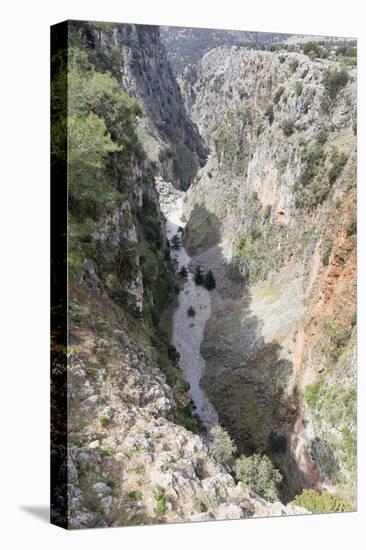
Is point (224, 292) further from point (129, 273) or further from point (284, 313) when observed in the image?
point (129, 273)

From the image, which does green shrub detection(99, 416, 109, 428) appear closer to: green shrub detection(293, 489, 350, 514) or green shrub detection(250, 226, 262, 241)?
green shrub detection(293, 489, 350, 514)

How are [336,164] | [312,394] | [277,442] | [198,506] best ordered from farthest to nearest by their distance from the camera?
[336,164] → [277,442] → [312,394] → [198,506]

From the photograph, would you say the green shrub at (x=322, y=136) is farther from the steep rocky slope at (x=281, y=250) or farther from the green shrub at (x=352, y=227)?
the green shrub at (x=352, y=227)

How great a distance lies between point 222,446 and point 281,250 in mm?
7474

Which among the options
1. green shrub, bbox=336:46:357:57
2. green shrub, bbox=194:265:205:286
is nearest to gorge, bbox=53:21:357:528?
green shrub, bbox=336:46:357:57

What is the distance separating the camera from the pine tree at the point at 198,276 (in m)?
21.6

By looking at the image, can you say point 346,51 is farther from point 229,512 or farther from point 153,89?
point 229,512

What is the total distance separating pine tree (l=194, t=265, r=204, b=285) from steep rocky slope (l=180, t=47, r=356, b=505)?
30 centimetres

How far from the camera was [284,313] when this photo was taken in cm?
2216

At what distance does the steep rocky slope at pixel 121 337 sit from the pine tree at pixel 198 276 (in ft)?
4.27

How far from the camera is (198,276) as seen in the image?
21.9 meters

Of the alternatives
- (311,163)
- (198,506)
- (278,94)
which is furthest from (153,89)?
(198,506)

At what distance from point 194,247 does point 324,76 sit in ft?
22.1

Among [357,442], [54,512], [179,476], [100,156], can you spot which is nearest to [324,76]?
[100,156]
